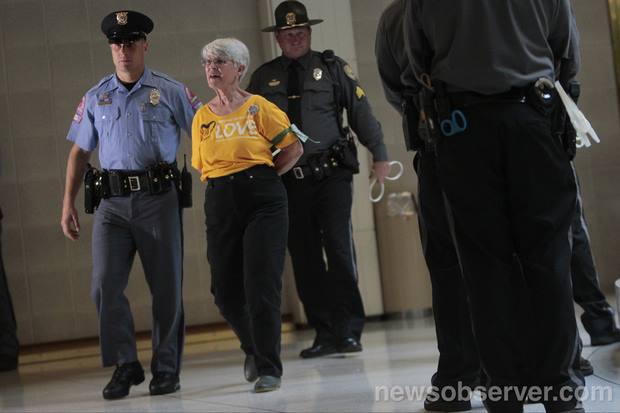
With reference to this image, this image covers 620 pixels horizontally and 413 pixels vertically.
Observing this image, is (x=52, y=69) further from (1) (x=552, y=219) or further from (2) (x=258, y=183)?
(1) (x=552, y=219)

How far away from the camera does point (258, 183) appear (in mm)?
4793

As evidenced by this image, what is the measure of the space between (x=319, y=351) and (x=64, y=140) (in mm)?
2813

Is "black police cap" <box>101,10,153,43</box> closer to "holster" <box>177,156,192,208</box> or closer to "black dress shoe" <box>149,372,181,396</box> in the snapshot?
"holster" <box>177,156,192,208</box>

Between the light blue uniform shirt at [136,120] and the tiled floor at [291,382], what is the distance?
108 cm

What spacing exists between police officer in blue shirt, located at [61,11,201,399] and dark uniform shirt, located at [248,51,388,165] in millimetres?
962

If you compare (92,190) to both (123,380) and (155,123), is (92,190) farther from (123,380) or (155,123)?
(123,380)

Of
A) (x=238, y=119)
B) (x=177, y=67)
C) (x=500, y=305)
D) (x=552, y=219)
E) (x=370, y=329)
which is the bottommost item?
(x=370, y=329)

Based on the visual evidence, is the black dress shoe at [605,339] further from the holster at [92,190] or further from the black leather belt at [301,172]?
the holster at [92,190]

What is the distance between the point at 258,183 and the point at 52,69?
3546 millimetres

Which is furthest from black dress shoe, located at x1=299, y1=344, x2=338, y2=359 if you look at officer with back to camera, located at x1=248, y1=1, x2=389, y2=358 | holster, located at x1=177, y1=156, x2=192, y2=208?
holster, located at x1=177, y1=156, x2=192, y2=208

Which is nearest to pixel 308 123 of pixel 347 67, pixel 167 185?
pixel 347 67

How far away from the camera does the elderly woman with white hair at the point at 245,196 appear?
4.77 m

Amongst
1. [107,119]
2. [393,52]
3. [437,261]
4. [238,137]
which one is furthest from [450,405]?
[107,119]

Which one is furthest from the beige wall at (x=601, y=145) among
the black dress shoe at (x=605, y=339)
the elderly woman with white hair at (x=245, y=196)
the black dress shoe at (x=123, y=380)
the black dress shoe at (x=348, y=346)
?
the black dress shoe at (x=123, y=380)
